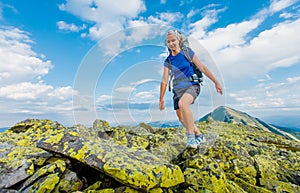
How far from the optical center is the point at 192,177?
747 centimetres

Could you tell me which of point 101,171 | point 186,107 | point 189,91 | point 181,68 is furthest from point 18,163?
point 181,68

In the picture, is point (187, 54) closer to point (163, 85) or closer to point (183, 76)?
point (183, 76)

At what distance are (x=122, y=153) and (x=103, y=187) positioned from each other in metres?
1.23

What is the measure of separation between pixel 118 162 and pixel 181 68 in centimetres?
483

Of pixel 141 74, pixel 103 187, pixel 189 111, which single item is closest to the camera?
pixel 103 187

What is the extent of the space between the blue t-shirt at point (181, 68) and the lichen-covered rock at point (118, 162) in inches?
136

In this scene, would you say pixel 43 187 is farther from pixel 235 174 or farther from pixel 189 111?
pixel 235 174

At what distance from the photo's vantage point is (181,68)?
361 inches

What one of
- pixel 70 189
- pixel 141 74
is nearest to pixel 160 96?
pixel 141 74

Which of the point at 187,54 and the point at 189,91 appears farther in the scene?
the point at 187,54

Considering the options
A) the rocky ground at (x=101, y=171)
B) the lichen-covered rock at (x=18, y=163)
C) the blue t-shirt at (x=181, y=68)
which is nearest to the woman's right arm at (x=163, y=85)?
the blue t-shirt at (x=181, y=68)

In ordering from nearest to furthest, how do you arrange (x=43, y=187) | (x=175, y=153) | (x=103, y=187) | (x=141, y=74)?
(x=43, y=187), (x=103, y=187), (x=175, y=153), (x=141, y=74)

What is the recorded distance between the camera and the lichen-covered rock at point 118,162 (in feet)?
20.7

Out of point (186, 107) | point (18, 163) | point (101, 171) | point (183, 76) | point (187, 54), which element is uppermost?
point (187, 54)
